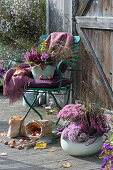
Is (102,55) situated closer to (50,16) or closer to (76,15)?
(76,15)

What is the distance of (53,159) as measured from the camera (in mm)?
3707

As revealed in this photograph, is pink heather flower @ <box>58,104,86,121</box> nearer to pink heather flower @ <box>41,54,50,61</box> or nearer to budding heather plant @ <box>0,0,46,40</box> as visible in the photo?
pink heather flower @ <box>41,54,50,61</box>

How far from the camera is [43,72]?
4.38m

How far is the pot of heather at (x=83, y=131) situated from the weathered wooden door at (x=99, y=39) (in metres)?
0.68

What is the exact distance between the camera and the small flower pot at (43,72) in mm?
4363

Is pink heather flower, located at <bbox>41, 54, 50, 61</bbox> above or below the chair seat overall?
above

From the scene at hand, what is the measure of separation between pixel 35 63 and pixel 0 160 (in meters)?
1.30

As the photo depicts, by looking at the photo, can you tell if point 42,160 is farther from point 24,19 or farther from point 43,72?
point 24,19

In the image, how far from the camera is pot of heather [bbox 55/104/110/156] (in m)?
3.71

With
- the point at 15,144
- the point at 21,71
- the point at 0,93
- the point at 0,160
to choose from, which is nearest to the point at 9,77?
the point at 21,71

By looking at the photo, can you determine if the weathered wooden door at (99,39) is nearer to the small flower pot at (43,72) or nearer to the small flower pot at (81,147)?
the small flower pot at (43,72)

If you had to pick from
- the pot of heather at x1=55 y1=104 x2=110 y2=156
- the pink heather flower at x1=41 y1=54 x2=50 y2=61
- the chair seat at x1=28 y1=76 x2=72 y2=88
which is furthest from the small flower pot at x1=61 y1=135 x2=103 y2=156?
the pink heather flower at x1=41 y1=54 x2=50 y2=61

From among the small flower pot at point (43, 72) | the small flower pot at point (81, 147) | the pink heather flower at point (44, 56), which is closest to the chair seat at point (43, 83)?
the small flower pot at point (43, 72)

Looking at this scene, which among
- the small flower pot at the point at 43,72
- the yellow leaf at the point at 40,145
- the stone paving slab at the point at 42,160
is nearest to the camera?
the stone paving slab at the point at 42,160
